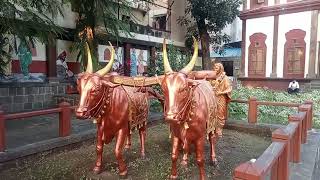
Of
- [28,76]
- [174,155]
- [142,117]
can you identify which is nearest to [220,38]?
[28,76]

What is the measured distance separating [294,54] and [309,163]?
1517cm

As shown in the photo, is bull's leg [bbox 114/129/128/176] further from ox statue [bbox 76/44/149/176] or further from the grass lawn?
the grass lawn

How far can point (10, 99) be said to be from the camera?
37.4ft

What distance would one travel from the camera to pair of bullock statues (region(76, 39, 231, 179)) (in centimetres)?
373

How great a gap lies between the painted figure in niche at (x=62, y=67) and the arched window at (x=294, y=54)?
13.4 metres

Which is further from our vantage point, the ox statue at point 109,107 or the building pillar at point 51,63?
the building pillar at point 51,63

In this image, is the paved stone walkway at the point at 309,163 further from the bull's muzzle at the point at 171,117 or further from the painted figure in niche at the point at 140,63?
the painted figure in niche at the point at 140,63

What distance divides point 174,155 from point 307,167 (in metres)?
2.41

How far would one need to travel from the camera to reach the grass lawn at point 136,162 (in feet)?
17.6

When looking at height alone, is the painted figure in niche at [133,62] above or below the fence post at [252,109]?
above

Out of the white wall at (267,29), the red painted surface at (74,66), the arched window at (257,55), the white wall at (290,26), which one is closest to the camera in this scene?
the red painted surface at (74,66)

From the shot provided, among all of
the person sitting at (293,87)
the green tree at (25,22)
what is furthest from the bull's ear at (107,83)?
the person sitting at (293,87)

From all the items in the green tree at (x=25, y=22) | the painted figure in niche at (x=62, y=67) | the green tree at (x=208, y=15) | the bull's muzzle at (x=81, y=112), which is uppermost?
the green tree at (x=208, y=15)

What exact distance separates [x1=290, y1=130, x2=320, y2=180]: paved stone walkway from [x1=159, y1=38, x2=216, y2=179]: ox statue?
153cm
